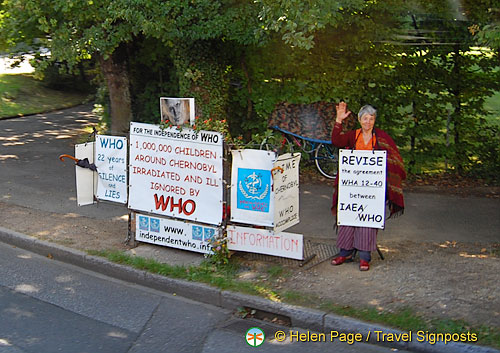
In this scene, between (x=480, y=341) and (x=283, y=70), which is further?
(x=283, y=70)

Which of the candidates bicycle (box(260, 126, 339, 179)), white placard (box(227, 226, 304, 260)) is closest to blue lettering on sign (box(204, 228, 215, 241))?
white placard (box(227, 226, 304, 260))

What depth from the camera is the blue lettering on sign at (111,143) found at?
7828 mm

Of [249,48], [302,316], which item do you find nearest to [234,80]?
[249,48]

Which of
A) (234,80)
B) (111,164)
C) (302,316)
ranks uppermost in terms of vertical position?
(234,80)

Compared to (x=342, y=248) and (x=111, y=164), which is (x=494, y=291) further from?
(x=111, y=164)

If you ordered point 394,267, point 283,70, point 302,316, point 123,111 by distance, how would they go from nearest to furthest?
point 302,316 < point 394,267 < point 283,70 < point 123,111

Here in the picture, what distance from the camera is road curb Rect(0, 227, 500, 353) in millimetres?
5355

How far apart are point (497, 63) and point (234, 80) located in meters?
4.63

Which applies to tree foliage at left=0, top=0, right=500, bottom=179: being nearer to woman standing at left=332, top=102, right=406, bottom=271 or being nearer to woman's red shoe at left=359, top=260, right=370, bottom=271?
woman standing at left=332, top=102, right=406, bottom=271

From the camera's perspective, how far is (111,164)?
794 centimetres

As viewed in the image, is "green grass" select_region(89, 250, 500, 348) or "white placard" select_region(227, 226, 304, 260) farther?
"white placard" select_region(227, 226, 304, 260)

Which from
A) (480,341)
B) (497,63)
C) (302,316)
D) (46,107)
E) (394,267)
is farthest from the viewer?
(46,107)

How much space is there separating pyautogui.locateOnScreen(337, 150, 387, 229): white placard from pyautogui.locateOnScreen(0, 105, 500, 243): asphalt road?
1.25 m

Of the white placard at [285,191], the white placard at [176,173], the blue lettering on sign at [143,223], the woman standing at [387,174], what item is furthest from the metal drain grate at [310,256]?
the blue lettering on sign at [143,223]
